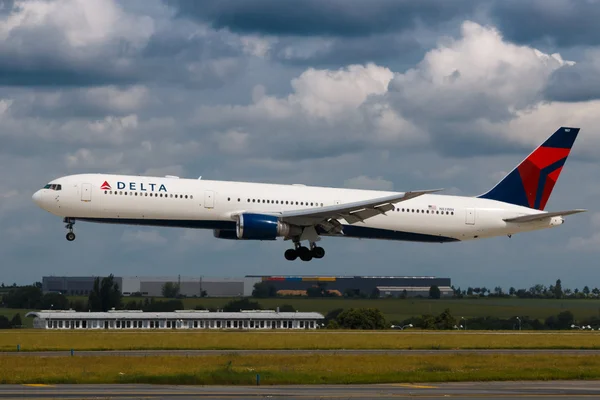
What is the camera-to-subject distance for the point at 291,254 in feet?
207

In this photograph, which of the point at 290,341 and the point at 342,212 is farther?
the point at 290,341

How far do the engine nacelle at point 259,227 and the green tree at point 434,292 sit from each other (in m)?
47.5

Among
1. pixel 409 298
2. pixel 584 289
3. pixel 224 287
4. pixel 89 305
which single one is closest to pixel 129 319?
pixel 89 305

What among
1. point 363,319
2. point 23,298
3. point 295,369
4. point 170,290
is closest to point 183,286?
point 170,290

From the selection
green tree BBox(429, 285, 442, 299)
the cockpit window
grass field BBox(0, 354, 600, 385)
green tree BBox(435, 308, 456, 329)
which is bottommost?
grass field BBox(0, 354, 600, 385)

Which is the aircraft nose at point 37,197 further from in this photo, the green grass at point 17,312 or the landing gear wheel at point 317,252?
the green grass at point 17,312

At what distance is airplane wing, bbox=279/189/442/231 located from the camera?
57406mm


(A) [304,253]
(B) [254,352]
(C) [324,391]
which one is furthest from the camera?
(A) [304,253]

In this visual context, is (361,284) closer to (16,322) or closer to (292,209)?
(16,322)

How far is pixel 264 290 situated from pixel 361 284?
10.2 m

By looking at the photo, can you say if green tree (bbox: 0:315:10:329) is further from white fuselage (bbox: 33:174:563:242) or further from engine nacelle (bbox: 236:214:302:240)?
engine nacelle (bbox: 236:214:302:240)

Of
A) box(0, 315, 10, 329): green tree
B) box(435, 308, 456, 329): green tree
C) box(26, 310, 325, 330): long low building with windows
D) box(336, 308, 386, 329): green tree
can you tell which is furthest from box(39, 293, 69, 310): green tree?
box(435, 308, 456, 329): green tree

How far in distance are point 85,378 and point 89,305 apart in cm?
6480

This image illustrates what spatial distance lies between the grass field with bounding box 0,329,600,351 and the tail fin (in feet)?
30.0
